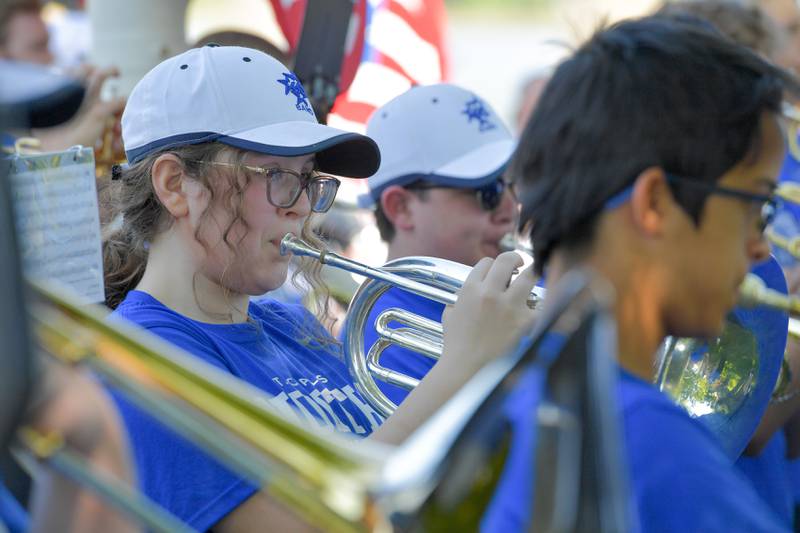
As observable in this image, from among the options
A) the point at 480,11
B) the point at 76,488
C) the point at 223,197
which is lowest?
the point at 480,11

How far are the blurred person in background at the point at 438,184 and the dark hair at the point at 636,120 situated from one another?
68.6 inches

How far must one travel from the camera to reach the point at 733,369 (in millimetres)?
2229

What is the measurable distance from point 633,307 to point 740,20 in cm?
250

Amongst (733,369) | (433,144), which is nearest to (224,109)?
(733,369)

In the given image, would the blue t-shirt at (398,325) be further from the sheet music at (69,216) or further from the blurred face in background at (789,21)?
the blurred face in background at (789,21)

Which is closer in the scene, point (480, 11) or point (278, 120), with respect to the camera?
point (278, 120)

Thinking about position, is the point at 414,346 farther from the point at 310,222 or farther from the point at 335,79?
the point at 335,79

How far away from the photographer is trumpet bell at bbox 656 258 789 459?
2180 millimetres

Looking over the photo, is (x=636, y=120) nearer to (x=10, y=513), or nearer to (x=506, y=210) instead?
(x=10, y=513)

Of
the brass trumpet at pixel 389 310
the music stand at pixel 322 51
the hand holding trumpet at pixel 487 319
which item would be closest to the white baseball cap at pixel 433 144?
the music stand at pixel 322 51

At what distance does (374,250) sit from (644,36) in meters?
2.67

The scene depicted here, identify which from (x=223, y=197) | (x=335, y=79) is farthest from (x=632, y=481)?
(x=335, y=79)

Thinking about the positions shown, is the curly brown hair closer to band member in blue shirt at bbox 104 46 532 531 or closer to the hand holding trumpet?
band member in blue shirt at bbox 104 46 532 531

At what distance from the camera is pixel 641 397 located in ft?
4.45
